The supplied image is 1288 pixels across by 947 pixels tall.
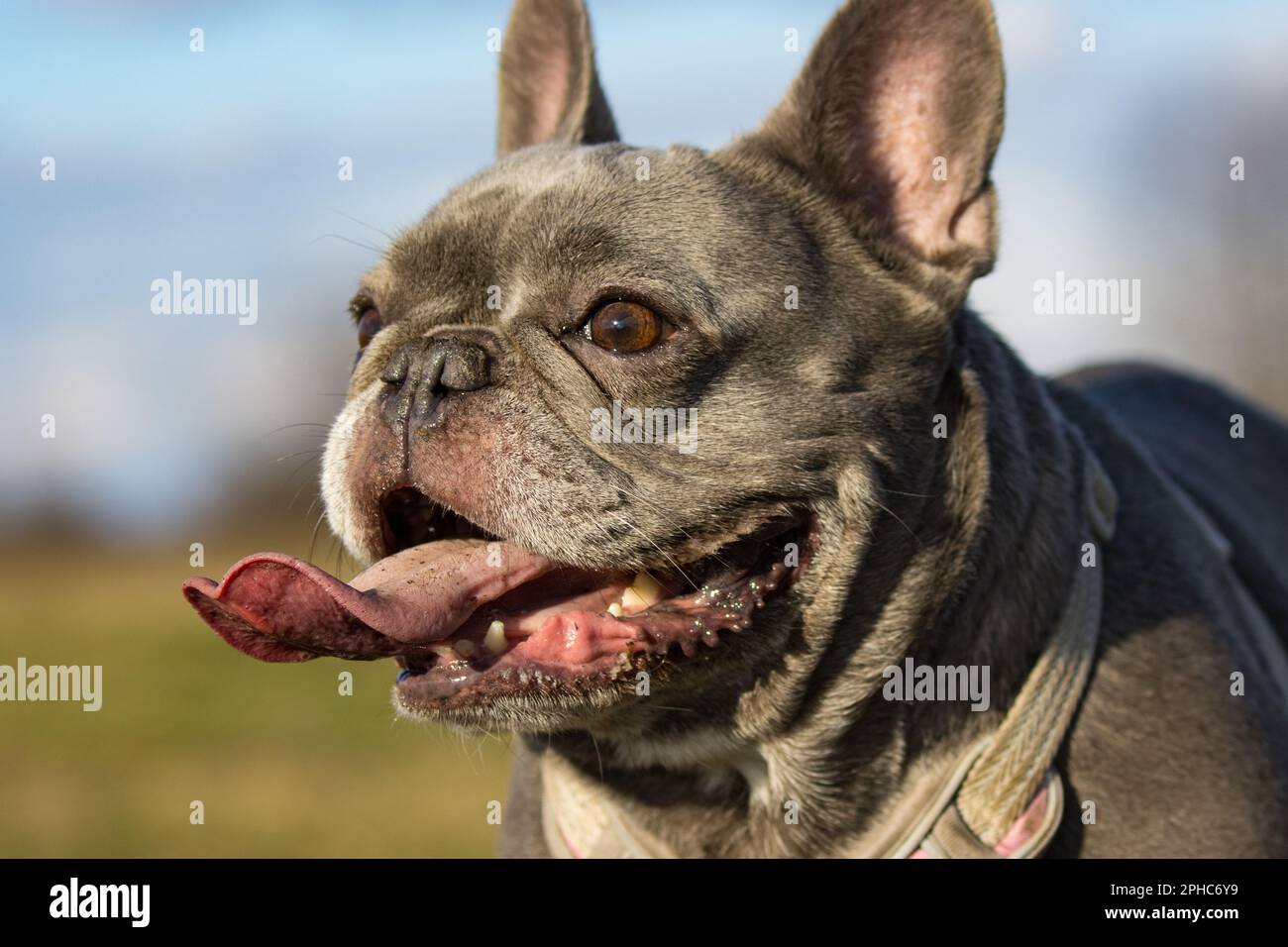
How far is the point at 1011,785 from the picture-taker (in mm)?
3736

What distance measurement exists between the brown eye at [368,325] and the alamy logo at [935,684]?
75.3 inches

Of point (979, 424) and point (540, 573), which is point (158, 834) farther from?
point (979, 424)

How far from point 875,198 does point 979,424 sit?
32.2 inches

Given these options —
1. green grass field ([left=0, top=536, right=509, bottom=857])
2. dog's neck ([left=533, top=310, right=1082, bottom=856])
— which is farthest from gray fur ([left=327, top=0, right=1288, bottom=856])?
green grass field ([left=0, top=536, right=509, bottom=857])

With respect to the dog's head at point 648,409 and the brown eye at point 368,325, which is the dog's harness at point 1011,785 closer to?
the dog's head at point 648,409

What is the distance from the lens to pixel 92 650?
14047mm

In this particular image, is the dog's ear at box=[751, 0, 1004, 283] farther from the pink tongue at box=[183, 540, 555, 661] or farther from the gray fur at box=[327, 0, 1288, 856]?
the pink tongue at box=[183, 540, 555, 661]

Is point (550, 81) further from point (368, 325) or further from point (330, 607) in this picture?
point (330, 607)

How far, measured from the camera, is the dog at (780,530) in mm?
3590

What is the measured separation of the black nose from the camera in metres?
3.64

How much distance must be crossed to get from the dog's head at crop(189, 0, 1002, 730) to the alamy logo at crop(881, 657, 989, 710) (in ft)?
0.86

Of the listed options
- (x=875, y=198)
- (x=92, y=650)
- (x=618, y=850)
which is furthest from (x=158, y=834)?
(x=92, y=650)
